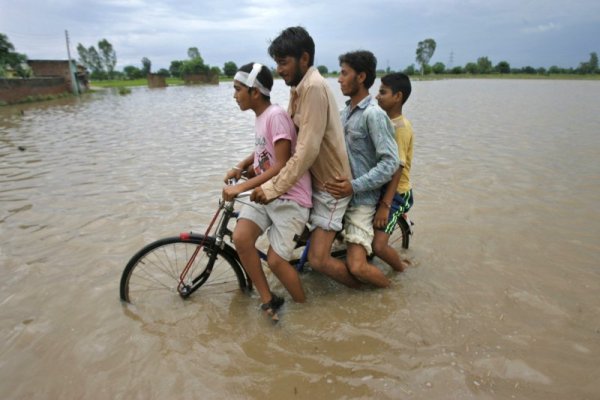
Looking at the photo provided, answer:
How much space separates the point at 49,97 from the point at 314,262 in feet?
130

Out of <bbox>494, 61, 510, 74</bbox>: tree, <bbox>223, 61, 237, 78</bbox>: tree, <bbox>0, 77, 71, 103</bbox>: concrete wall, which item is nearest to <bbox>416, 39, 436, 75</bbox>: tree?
<bbox>494, 61, 510, 74</bbox>: tree

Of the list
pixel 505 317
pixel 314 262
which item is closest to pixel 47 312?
pixel 314 262

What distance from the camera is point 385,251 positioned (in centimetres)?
387

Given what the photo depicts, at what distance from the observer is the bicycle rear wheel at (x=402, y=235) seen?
446 cm

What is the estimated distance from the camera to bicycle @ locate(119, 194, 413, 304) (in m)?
3.30

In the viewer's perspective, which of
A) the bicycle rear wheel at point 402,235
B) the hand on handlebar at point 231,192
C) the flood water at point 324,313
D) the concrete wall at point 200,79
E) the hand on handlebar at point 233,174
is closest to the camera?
the flood water at point 324,313

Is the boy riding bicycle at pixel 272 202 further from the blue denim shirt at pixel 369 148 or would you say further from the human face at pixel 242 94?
the blue denim shirt at pixel 369 148

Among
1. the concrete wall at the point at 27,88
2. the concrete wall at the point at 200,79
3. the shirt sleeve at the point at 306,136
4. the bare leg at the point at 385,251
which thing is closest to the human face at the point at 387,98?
the shirt sleeve at the point at 306,136

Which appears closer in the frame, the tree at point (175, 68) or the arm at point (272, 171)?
the arm at point (272, 171)

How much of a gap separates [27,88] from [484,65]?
10553cm

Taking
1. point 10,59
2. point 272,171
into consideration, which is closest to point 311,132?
point 272,171

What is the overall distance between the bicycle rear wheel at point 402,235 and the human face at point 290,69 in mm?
2238

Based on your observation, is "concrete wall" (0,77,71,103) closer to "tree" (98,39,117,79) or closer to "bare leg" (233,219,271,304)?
"bare leg" (233,219,271,304)

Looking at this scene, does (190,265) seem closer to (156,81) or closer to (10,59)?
(10,59)
